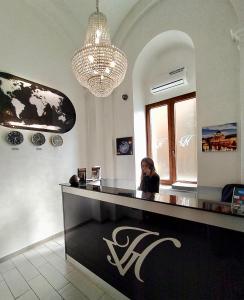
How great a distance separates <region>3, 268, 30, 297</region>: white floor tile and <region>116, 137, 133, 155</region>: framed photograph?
2510 mm

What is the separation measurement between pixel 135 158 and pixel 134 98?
125cm

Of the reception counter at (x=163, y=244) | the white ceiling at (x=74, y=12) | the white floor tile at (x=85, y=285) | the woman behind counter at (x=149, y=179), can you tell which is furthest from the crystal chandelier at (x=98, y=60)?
the white floor tile at (x=85, y=285)

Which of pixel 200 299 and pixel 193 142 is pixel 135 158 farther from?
pixel 200 299

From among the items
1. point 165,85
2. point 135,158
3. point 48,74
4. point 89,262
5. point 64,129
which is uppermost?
point 48,74

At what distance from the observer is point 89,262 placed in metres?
2.00

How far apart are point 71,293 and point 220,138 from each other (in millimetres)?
2647

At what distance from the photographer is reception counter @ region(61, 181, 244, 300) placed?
3.36 ft

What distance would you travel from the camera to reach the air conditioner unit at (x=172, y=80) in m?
2.98

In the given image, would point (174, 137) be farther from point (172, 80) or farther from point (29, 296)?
point (29, 296)

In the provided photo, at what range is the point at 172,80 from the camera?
3.09 m

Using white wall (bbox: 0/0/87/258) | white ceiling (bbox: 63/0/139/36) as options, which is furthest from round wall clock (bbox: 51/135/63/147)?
white ceiling (bbox: 63/0/139/36)

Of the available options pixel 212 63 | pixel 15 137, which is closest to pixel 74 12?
pixel 15 137

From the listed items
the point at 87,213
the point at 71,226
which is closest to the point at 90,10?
the point at 87,213

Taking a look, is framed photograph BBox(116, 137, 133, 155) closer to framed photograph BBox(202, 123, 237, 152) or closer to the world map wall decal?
the world map wall decal
